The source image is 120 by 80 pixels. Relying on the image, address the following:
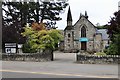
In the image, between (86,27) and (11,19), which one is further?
(86,27)

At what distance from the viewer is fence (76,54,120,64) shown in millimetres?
30770

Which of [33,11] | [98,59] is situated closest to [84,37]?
[33,11]

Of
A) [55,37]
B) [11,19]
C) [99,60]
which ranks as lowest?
[99,60]

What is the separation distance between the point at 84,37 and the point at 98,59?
38.6 metres

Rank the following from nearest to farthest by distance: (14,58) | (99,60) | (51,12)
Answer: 1. (99,60)
2. (14,58)
3. (51,12)

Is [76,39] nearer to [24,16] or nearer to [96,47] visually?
[96,47]

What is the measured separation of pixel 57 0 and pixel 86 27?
9.33 metres

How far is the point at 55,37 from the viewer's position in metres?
36.5

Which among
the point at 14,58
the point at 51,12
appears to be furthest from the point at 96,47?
→ the point at 14,58

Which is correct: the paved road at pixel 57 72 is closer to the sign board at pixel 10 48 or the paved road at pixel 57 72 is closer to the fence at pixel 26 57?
the fence at pixel 26 57

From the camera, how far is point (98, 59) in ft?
103

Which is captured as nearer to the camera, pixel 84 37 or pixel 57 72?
pixel 57 72

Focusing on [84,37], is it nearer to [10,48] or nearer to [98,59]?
[10,48]

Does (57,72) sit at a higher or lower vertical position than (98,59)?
lower
